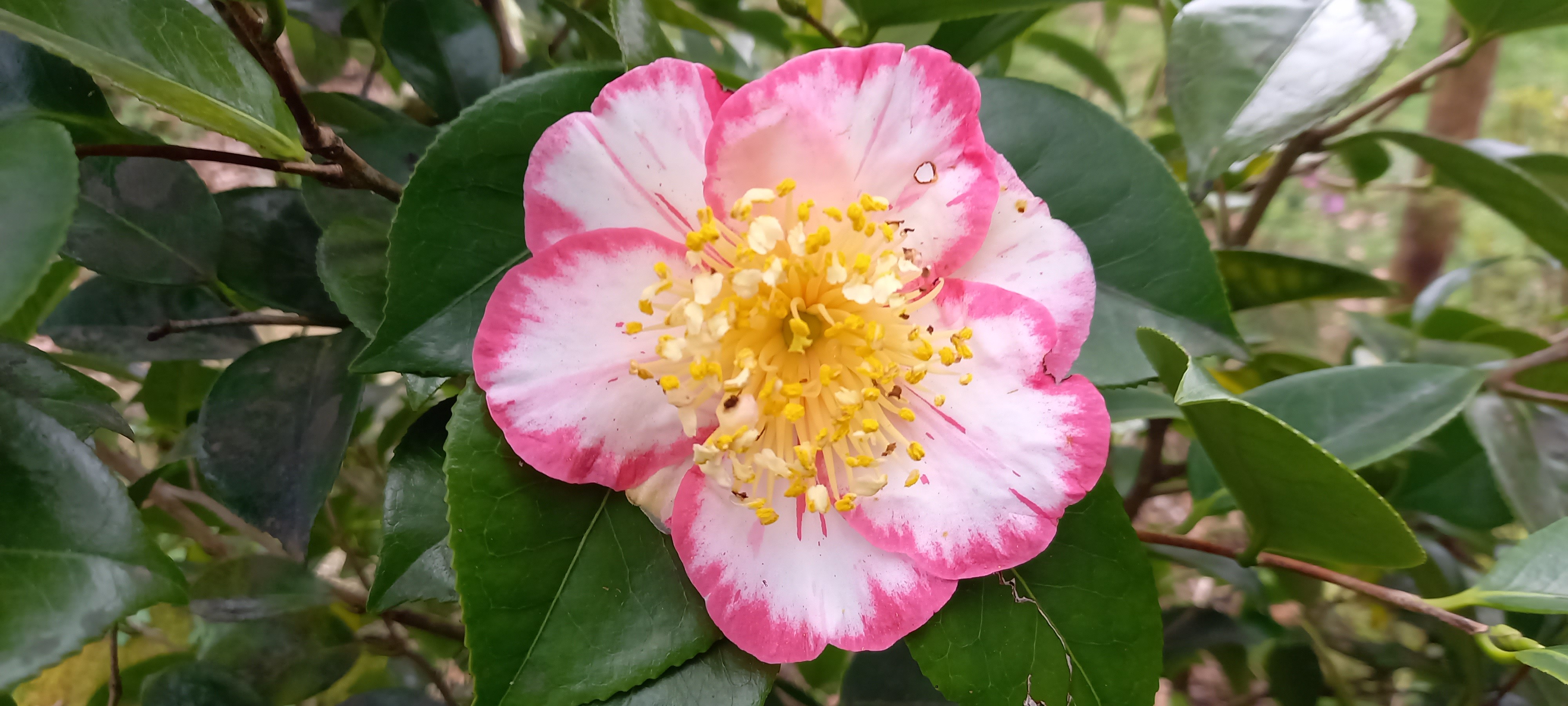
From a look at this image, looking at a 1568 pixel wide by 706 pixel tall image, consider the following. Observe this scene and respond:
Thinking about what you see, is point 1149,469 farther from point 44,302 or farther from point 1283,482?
point 44,302

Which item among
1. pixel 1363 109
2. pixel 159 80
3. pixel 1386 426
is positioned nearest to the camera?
pixel 159 80

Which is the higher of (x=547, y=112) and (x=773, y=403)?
(x=547, y=112)

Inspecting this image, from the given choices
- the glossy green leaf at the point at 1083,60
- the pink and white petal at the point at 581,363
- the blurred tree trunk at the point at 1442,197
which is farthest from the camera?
the blurred tree trunk at the point at 1442,197

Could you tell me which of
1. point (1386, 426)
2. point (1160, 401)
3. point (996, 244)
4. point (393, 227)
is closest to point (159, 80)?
point (393, 227)

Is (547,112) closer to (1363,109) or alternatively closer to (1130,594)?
(1130,594)

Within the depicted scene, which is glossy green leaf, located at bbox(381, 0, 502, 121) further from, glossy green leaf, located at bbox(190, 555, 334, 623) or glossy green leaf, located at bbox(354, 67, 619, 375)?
glossy green leaf, located at bbox(190, 555, 334, 623)

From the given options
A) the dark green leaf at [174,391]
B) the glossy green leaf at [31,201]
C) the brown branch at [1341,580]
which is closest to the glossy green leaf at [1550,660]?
the brown branch at [1341,580]

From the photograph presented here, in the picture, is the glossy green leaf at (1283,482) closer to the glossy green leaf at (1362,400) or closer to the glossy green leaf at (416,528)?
the glossy green leaf at (1362,400)
